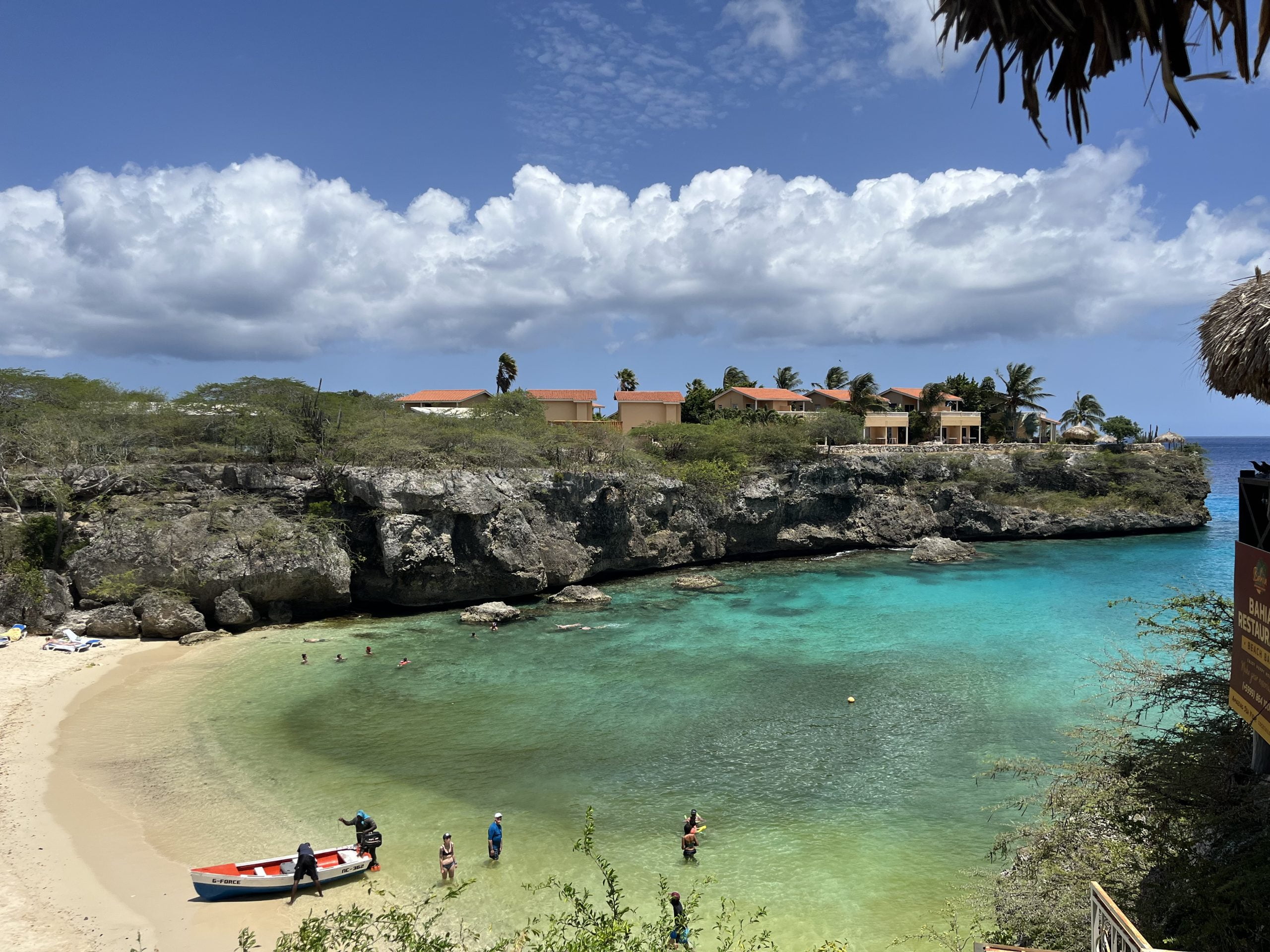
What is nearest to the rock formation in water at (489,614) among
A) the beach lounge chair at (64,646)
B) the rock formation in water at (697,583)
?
the rock formation in water at (697,583)

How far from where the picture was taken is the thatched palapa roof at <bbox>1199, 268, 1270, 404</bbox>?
21.9 ft

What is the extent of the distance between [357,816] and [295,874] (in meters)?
1.37

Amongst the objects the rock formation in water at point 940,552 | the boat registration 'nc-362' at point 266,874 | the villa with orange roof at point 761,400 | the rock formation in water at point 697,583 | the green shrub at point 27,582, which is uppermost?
the villa with orange roof at point 761,400

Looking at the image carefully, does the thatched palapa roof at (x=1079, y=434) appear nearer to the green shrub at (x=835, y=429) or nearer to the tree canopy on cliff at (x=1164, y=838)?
the green shrub at (x=835, y=429)

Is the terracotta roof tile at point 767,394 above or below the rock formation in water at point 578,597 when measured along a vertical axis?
Result: above

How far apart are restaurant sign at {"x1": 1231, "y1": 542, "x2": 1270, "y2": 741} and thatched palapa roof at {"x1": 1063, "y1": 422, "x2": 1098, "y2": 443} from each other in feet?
189

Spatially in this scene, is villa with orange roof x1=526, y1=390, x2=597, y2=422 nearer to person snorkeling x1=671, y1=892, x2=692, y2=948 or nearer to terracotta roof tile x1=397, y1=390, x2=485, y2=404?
terracotta roof tile x1=397, y1=390, x2=485, y2=404

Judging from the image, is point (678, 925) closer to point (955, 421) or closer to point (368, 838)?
point (368, 838)

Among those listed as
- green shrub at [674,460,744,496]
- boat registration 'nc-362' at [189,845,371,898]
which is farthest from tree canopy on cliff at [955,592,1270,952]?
green shrub at [674,460,744,496]

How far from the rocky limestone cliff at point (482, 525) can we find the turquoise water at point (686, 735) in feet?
8.01

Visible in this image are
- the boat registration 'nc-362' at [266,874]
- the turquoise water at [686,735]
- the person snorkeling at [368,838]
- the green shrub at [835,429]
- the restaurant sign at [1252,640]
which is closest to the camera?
the restaurant sign at [1252,640]

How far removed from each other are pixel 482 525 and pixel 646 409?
24753 mm

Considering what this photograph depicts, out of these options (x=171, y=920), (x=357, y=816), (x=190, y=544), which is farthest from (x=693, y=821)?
(x=190, y=544)

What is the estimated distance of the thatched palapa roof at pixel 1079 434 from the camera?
55.8 meters
